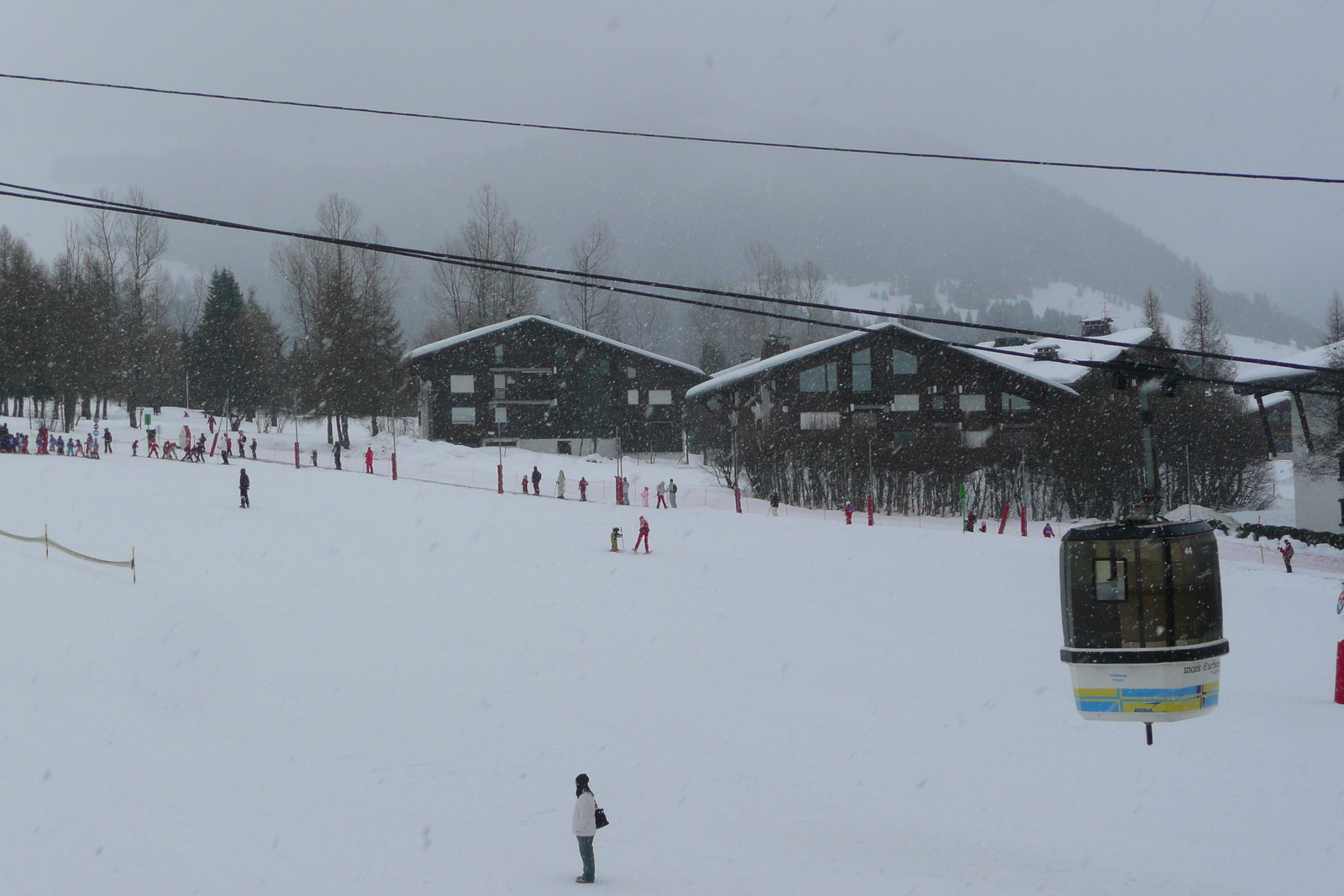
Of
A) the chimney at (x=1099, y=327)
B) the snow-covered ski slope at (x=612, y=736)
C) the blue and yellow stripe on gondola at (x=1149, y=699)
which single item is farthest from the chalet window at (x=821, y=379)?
the blue and yellow stripe on gondola at (x=1149, y=699)

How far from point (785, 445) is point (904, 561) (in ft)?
60.0

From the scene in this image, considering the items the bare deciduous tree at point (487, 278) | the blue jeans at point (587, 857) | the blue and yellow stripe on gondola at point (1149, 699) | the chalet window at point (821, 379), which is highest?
the bare deciduous tree at point (487, 278)

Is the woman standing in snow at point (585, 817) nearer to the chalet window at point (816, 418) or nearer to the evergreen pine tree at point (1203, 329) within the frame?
the chalet window at point (816, 418)

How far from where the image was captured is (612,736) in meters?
15.6

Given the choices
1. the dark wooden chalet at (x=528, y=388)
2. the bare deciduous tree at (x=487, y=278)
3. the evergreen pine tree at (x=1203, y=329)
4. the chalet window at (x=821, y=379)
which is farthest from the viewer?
the evergreen pine tree at (x=1203, y=329)

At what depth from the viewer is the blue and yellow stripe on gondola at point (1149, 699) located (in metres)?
10.1

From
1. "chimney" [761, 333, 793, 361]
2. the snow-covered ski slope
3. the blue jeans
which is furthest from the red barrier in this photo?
Answer: "chimney" [761, 333, 793, 361]

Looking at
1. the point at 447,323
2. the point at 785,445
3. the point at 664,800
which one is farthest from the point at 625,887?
the point at 447,323

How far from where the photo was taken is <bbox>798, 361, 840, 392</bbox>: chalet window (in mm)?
53969

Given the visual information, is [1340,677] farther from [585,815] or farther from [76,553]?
[76,553]

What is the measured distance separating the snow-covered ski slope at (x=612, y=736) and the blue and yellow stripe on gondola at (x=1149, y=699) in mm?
2515

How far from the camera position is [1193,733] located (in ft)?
53.2

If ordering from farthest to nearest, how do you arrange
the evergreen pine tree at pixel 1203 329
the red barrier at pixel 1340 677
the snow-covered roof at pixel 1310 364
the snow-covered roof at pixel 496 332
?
1. the evergreen pine tree at pixel 1203 329
2. the snow-covered roof at pixel 496 332
3. the snow-covered roof at pixel 1310 364
4. the red barrier at pixel 1340 677

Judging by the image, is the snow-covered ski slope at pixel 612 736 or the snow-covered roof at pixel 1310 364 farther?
the snow-covered roof at pixel 1310 364
